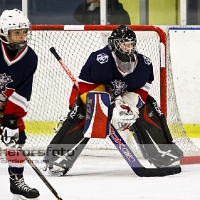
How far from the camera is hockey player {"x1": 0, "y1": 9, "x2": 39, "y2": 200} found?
3.31m

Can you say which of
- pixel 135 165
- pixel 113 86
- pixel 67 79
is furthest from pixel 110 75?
pixel 67 79

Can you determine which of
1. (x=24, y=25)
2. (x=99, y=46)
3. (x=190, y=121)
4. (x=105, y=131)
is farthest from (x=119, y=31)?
(x=190, y=121)

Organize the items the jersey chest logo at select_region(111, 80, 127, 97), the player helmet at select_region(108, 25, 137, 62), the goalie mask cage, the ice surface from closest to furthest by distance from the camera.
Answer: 1. the ice surface
2. the player helmet at select_region(108, 25, 137, 62)
3. the jersey chest logo at select_region(111, 80, 127, 97)
4. the goalie mask cage

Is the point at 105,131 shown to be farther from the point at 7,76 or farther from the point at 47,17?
the point at 47,17

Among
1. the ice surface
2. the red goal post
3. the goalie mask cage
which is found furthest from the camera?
the goalie mask cage

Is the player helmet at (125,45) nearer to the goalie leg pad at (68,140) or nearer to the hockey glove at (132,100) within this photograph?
the hockey glove at (132,100)

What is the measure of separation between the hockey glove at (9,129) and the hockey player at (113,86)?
0.87 meters

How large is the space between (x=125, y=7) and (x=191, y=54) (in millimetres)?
677

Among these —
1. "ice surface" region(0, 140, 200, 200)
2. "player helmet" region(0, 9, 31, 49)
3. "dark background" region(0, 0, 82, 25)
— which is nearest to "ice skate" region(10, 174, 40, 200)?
"ice surface" region(0, 140, 200, 200)

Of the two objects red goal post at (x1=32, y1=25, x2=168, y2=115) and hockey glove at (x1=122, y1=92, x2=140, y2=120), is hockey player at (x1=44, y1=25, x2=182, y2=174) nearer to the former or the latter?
hockey glove at (x1=122, y1=92, x2=140, y2=120)

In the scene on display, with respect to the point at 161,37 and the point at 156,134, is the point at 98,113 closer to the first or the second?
the point at 156,134

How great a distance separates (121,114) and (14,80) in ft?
3.34

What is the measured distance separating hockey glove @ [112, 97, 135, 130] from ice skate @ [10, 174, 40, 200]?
937mm

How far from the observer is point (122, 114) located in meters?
4.20
